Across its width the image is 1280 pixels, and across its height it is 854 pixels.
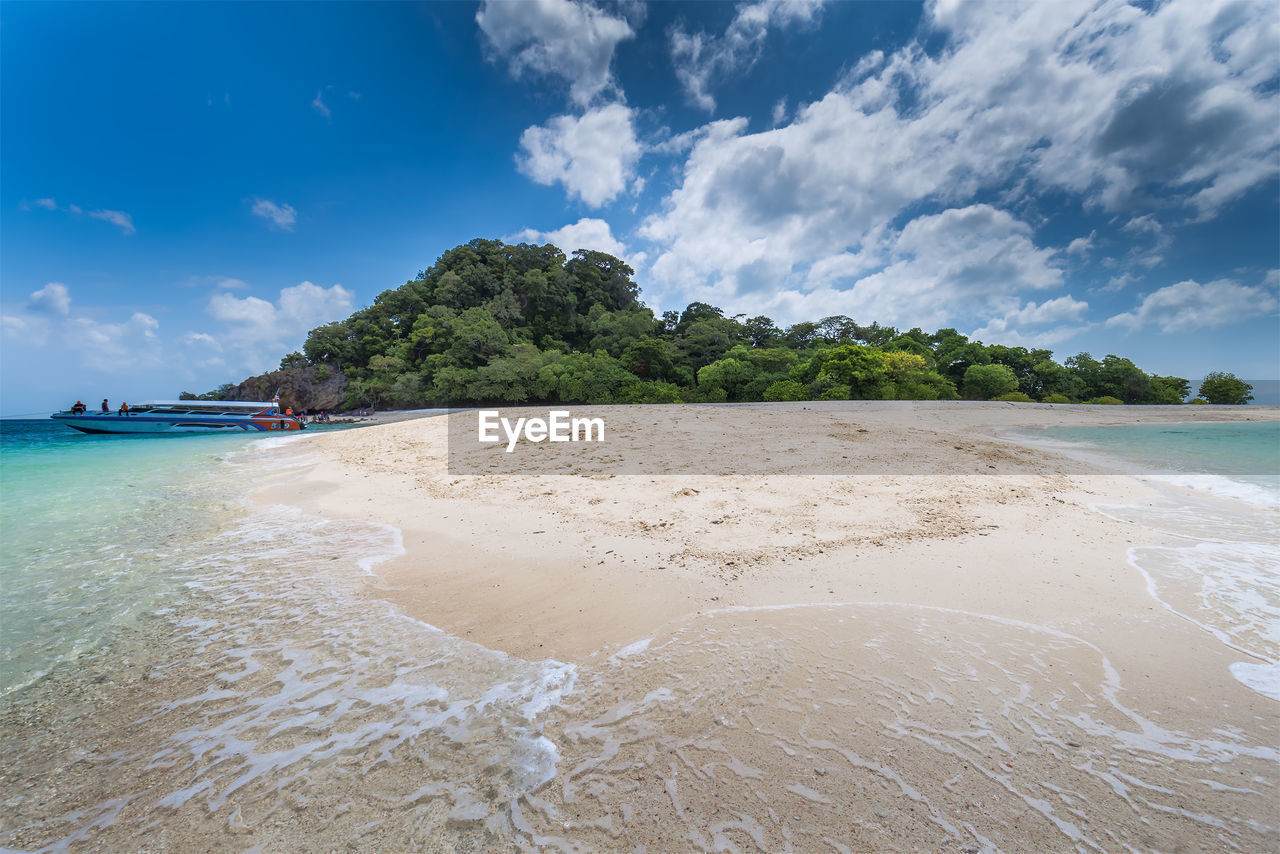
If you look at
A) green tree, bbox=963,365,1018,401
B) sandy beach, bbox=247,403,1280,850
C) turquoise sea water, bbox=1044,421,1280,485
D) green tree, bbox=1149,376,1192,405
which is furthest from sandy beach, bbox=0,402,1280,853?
green tree, bbox=1149,376,1192,405

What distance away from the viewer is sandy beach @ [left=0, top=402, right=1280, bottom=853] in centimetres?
189

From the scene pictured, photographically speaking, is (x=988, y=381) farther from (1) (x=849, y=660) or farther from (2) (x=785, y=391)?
(1) (x=849, y=660)

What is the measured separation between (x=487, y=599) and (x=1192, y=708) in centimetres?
472

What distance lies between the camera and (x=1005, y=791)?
197 cm

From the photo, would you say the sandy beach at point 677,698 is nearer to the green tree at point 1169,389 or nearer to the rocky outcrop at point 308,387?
the green tree at point 1169,389

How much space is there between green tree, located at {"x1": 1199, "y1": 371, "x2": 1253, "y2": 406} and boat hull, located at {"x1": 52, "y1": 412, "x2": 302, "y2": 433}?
215 feet

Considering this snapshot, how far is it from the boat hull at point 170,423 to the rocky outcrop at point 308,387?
1642 centimetres

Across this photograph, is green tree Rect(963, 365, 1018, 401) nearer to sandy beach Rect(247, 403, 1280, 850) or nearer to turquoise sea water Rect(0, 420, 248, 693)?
sandy beach Rect(247, 403, 1280, 850)

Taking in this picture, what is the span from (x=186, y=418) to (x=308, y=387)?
69.0 feet

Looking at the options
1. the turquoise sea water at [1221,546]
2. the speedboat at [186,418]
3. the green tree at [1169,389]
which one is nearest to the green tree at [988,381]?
the green tree at [1169,389]

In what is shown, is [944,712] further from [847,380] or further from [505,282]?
[505,282]

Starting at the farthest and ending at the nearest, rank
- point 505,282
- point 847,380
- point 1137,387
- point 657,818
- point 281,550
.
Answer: point 505,282 < point 1137,387 < point 847,380 < point 281,550 < point 657,818

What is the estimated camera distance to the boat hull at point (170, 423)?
29078mm

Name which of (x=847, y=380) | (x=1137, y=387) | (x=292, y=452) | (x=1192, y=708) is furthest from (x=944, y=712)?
(x=1137, y=387)
